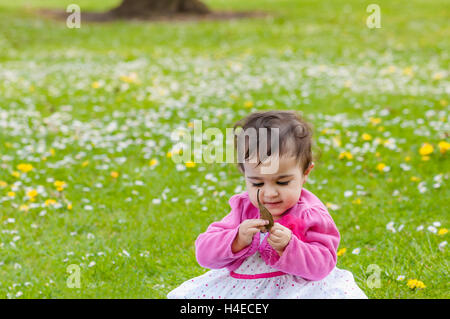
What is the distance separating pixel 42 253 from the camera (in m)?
4.39

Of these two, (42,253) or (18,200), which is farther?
(18,200)

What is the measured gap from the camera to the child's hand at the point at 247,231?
8.53 ft

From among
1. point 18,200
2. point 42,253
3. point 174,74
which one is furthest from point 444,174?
point 174,74

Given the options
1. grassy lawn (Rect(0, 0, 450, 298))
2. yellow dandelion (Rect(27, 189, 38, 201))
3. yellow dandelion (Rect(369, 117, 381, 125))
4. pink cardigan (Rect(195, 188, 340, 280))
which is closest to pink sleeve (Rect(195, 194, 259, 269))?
pink cardigan (Rect(195, 188, 340, 280))

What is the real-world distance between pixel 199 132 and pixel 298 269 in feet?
14.6

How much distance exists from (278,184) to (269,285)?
0.51 metres

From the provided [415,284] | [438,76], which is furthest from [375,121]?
[415,284]

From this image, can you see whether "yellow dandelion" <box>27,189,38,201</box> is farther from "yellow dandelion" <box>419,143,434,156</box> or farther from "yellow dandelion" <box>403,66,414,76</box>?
"yellow dandelion" <box>403,66,414,76</box>

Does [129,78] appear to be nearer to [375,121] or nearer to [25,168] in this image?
[25,168]

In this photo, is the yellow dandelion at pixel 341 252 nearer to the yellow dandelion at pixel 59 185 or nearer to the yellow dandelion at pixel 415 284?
the yellow dandelion at pixel 415 284

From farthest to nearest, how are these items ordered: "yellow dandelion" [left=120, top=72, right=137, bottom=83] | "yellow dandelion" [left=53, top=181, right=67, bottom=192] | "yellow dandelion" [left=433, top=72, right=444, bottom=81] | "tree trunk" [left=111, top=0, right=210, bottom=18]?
"tree trunk" [left=111, top=0, right=210, bottom=18]
"yellow dandelion" [left=120, top=72, right=137, bottom=83]
"yellow dandelion" [left=433, top=72, right=444, bottom=81]
"yellow dandelion" [left=53, top=181, right=67, bottom=192]

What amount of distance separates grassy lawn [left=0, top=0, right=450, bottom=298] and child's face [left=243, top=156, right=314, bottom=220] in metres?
0.39

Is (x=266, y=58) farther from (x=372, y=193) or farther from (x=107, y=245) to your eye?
(x=107, y=245)

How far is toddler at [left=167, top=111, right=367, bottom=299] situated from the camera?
267 cm
